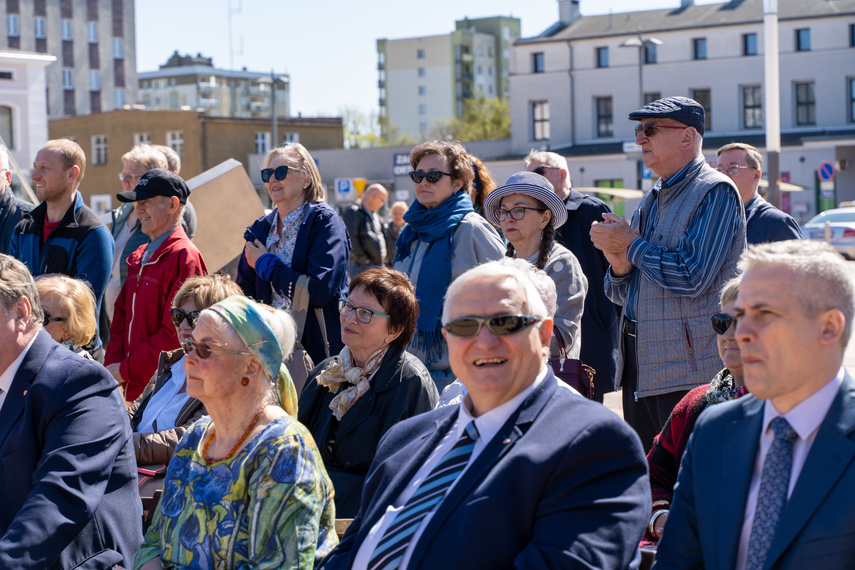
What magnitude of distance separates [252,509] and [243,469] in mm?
136

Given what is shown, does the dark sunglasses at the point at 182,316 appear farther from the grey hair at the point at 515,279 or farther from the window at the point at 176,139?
the window at the point at 176,139

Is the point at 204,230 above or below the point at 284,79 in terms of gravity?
below

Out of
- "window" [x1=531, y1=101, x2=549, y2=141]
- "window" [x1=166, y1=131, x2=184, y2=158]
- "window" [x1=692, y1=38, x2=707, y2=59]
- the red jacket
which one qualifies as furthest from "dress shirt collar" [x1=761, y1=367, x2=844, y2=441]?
"window" [x1=531, y1=101, x2=549, y2=141]

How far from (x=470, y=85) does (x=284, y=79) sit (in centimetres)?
7804

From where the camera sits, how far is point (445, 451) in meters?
3.05

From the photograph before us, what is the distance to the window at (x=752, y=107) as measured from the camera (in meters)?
50.8

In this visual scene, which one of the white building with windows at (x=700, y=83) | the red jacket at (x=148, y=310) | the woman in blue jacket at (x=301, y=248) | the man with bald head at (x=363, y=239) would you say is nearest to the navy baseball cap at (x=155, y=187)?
the red jacket at (x=148, y=310)

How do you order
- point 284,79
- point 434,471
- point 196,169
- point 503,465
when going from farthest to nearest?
point 196,169 → point 284,79 → point 434,471 → point 503,465

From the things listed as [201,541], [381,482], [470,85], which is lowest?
[201,541]

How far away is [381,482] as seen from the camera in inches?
125

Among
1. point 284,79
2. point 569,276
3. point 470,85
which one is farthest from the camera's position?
point 470,85

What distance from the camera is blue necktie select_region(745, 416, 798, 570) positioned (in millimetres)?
2576

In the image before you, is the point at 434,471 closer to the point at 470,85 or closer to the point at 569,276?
the point at 569,276

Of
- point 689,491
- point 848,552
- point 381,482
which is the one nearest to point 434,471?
point 381,482
